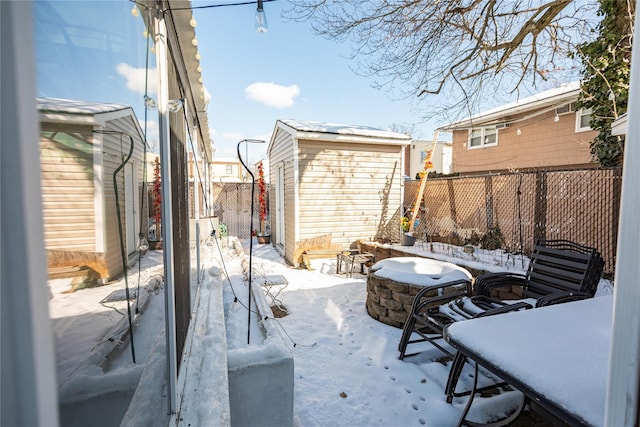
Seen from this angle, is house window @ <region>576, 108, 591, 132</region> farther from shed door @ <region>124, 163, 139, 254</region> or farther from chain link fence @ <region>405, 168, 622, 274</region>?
shed door @ <region>124, 163, 139, 254</region>

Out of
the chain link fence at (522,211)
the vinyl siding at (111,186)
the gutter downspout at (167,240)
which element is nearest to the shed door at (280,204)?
the chain link fence at (522,211)

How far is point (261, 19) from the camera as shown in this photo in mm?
2375

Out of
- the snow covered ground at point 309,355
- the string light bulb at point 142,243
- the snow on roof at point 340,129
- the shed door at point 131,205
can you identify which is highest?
the snow on roof at point 340,129

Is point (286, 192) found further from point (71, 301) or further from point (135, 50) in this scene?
point (71, 301)

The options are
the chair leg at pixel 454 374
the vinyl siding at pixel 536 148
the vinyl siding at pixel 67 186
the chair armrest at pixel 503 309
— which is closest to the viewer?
the vinyl siding at pixel 67 186

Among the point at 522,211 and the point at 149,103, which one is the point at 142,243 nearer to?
the point at 149,103

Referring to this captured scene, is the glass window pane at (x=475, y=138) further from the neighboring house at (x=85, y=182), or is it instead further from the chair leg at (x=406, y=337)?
the neighboring house at (x=85, y=182)

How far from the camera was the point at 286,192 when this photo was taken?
7383 mm

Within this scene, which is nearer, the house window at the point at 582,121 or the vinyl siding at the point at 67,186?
the vinyl siding at the point at 67,186

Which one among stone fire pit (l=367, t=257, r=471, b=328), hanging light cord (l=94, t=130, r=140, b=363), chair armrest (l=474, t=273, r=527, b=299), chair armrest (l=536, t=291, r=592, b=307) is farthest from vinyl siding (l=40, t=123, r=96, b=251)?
chair armrest (l=474, t=273, r=527, b=299)

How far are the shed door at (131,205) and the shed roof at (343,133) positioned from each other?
5.71m

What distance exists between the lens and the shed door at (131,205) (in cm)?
82

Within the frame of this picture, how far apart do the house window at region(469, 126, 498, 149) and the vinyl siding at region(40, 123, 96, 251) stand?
1213 centimetres

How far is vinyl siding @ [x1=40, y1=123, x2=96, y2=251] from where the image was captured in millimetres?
438
